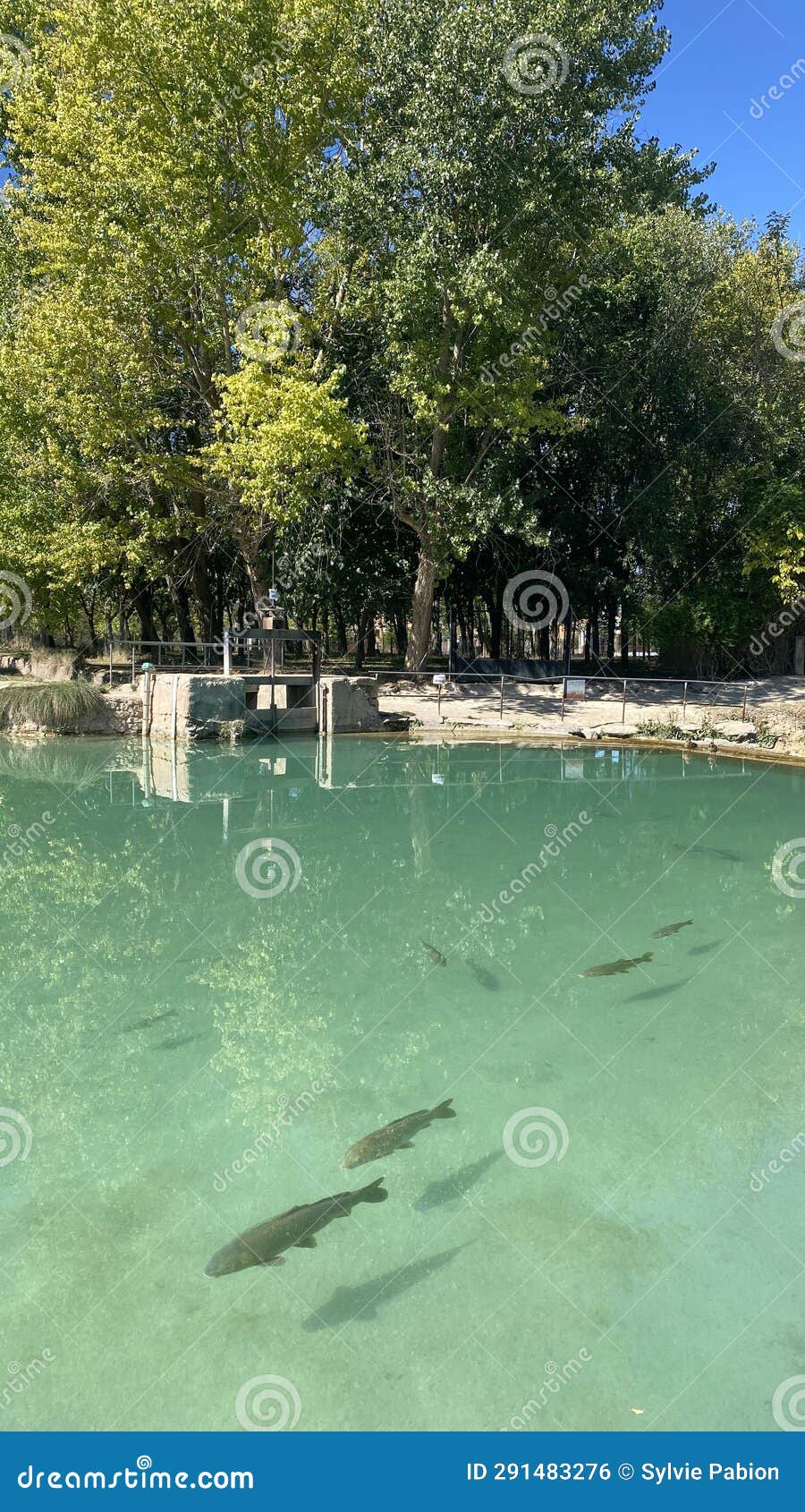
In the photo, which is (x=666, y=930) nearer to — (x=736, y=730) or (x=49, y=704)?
(x=736, y=730)

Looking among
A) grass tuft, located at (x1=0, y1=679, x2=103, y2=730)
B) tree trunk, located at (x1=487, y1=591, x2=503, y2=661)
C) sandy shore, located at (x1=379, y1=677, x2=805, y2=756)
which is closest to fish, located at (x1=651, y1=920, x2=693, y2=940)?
sandy shore, located at (x1=379, y1=677, x2=805, y2=756)

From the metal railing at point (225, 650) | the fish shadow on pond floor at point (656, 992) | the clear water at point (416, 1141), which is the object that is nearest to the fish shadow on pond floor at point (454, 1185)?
the clear water at point (416, 1141)

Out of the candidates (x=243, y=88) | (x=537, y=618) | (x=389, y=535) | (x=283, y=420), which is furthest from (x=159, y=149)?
(x=537, y=618)

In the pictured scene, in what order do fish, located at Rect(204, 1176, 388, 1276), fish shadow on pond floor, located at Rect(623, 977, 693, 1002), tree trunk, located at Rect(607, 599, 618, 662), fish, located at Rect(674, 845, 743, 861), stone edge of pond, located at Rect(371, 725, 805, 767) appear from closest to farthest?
1. fish, located at Rect(204, 1176, 388, 1276)
2. fish shadow on pond floor, located at Rect(623, 977, 693, 1002)
3. fish, located at Rect(674, 845, 743, 861)
4. stone edge of pond, located at Rect(371, 725, 805, 767)
5. tree trunk, located at Rect(607, 599, 618, 662)

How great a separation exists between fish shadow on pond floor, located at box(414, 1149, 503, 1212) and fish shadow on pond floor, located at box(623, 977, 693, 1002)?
254 centimetres

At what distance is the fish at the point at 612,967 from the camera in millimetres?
7824

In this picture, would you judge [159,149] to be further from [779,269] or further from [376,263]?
[779,269]

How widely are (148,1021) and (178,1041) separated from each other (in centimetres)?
44

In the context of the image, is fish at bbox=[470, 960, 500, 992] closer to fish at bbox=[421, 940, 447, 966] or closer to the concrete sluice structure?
fish at bbox=[421, 940, 447, 966]

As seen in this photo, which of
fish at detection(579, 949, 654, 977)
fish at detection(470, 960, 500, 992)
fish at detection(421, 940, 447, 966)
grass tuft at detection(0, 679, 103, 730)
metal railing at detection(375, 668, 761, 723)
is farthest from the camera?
metal railing at detection(375, 668, 761, 723)

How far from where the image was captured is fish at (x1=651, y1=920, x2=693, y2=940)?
8820 millimetres

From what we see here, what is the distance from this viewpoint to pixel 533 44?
20.5 meters

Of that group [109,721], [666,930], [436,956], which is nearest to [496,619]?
[109,721]

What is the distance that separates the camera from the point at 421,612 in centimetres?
2633
